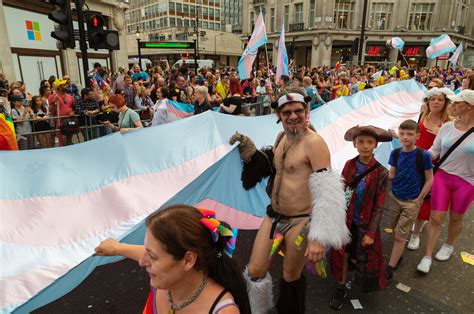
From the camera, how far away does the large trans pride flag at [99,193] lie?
7.84 feet

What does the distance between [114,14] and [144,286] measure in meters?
24.6

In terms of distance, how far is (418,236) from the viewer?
14.7ft

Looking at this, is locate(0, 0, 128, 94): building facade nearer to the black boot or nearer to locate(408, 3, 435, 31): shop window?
the black boot

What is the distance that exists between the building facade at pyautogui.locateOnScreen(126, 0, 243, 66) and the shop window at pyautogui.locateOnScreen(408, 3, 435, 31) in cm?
3788

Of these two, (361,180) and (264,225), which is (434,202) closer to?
(361,180)

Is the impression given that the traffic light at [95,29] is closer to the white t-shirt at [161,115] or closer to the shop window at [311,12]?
the white t-shirt at [161,115]

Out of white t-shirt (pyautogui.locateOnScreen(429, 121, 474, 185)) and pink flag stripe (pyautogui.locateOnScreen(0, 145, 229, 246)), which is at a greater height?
white t-shirt (pyautogui.locateOnScreen(429, 121, 474, 185))

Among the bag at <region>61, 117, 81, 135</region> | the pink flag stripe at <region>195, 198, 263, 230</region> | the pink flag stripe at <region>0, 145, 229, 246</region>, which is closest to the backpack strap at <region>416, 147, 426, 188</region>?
the pink flag stripe at <region>195, 198, 263, 230</region>

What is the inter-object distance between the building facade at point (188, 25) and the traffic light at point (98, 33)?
207 ft

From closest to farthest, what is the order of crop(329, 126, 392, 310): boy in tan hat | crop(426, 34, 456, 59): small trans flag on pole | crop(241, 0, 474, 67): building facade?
1. crop(329, 126, 392, 310): boy in tan hat
2. crop(426, 34, 456, 59): small trans flag on pole
3. crop(241, 0, 474, 67): building facade

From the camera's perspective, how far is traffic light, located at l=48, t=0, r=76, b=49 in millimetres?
6180

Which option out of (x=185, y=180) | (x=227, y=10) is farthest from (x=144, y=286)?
(x=227, y=10)

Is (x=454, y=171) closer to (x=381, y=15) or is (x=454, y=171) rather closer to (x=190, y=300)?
(x=190, y=300)

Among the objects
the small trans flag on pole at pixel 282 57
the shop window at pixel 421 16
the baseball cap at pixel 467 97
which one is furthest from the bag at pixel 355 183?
the shop window at pixel 421 16
